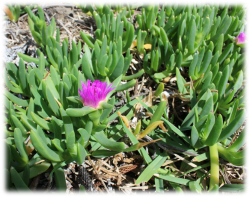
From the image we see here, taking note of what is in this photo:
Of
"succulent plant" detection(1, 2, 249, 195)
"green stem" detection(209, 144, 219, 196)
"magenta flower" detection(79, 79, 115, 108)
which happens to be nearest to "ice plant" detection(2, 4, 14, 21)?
"succulent plant" detection(1, 2, 249, 195)

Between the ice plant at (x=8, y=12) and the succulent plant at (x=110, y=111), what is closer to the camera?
the succulent plant at (x=110, y=111)

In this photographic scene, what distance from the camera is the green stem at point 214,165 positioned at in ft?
3.13

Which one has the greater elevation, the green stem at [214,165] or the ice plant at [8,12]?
the ice plant at [8,12]

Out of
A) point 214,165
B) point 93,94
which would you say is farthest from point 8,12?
point 214,165

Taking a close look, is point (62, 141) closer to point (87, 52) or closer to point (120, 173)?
point (120, 173)

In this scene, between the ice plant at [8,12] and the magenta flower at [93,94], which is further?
the ice plant at [8,12]

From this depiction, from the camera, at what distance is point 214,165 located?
0.99 metres

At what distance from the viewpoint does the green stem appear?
0.95 m

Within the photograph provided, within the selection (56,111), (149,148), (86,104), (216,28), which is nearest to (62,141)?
(56,111)

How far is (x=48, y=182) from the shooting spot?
1.02 meters

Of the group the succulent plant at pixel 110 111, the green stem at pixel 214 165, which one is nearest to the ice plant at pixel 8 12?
the succulent plant at pixel 110 111

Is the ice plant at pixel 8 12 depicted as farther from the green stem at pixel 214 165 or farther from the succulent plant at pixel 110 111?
the green stem at pixel 214 165

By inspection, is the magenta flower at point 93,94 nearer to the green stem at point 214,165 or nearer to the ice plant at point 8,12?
the green stem at point 214,165

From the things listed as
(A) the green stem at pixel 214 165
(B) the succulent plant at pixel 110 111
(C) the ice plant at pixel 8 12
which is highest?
(C) the ice plant at pixel 8 12
